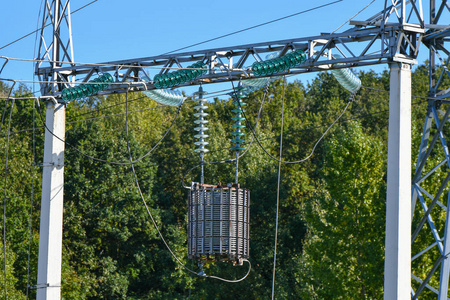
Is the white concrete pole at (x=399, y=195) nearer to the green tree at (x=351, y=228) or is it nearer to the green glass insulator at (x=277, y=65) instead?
the green glass insulator at (x=277, y=65)

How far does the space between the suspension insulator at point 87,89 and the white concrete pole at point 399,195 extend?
4471 millimetres

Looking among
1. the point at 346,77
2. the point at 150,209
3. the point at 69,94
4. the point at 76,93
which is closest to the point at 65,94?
the point at 69,94

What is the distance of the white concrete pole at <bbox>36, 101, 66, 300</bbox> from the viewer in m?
12.7

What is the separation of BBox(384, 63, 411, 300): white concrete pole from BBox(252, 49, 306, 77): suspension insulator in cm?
136

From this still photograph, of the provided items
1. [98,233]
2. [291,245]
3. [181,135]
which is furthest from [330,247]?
[181,135]

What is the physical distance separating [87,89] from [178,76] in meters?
1.47

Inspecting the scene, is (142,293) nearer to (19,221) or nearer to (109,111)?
(19,221)

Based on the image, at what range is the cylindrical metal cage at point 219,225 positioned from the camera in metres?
13.6

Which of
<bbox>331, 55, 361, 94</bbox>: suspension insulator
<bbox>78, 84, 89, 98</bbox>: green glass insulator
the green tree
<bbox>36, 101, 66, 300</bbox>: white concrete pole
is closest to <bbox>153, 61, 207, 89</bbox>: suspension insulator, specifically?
<bbox>78, 84, 89, 98</bbox>: green glass insulator

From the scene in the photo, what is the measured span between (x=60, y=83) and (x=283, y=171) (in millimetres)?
23976

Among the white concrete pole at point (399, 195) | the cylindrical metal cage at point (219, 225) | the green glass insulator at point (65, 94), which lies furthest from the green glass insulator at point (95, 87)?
the white concrete pole at point (399, 195)

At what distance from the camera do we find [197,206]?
1391 cm

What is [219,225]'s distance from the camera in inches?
535

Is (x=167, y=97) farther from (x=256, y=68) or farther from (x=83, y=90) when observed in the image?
(x=256, y=68)
